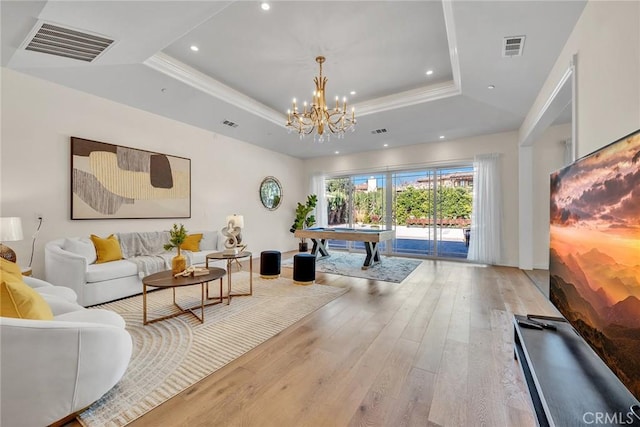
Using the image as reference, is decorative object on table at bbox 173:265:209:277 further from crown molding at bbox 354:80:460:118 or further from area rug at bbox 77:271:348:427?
crown molding at bbox 354:80:460:118

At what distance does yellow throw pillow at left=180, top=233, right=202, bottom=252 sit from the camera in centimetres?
468

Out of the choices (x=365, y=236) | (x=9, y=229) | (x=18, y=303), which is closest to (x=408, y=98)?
Answer: (x=365, y=236)

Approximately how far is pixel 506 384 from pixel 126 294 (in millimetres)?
4355

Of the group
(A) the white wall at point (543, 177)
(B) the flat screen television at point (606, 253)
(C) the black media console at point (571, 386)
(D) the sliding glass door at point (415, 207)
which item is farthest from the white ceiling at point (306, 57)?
(C) the black media console at point (571, 386)

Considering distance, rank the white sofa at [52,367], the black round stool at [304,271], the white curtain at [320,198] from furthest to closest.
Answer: the white curtain at [320,198] → the black round stool at [304,271] → the white sofa at [52,367]

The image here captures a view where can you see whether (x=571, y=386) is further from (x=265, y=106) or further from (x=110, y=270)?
(x=265, y=106)

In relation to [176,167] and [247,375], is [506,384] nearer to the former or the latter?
[247,375]

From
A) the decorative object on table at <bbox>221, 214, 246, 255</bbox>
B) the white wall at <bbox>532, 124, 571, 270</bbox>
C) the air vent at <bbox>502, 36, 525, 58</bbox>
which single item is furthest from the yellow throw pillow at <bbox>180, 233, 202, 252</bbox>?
the white wall at <bbox>532, 124, 571, 270</bbox>

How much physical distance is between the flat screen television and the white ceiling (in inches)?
72.9

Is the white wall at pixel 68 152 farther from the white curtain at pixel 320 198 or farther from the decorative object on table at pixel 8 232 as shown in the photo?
the white curtain at pixel 320 198

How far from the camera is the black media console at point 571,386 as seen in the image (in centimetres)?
109

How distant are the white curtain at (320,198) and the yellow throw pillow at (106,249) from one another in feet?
17.2

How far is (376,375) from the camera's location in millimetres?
1918

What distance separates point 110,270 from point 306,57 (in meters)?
3.85
